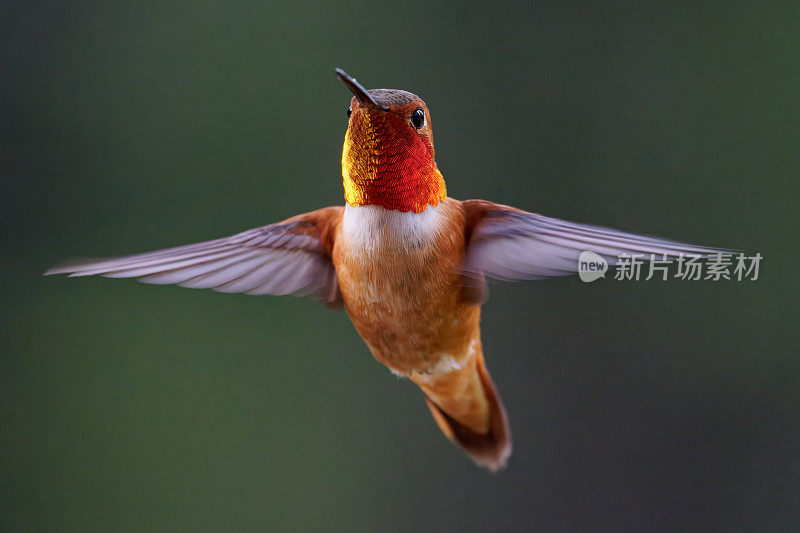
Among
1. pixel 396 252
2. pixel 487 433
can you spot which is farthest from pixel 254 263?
pixel 487 433

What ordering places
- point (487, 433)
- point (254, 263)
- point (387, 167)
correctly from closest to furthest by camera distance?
point (387, 167), point (254, 263), point (487, 433)

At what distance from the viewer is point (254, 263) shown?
2.88 feet

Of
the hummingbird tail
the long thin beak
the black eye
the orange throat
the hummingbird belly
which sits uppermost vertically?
the black eye

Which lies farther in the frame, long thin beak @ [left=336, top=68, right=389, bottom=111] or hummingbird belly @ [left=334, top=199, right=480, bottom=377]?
hummingbird belly @ [left=334, top=199, right=480, bottom=377]

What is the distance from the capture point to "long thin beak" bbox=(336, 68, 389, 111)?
60cm

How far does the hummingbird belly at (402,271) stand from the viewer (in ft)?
2.68

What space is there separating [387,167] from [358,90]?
0.12m

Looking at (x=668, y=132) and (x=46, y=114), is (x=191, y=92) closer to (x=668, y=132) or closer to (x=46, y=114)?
(x=46, y=114)

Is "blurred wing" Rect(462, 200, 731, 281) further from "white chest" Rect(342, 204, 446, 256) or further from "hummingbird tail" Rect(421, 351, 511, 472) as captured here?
"hummingbird tail" Rect(421, 351, 511, 472)

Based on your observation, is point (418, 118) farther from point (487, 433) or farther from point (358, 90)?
point (487, 433)

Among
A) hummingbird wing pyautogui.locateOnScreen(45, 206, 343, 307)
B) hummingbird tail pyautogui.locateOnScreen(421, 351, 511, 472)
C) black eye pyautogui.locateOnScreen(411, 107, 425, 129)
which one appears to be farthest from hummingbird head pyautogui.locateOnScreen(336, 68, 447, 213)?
hummingbird tail pyautogui.locateOnScreen(421, 351, 511, 472)

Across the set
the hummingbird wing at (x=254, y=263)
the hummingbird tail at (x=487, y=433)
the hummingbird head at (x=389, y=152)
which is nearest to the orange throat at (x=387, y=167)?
the hummingbird head at (x=389, y=152)

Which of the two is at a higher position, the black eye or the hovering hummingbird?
the black eye

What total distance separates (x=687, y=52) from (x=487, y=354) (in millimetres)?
907
